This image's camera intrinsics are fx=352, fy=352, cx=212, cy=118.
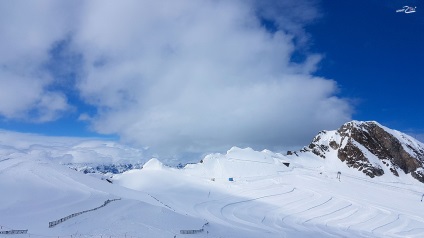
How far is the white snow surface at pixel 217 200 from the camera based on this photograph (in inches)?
1964

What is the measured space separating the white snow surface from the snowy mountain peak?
5263 millimetres

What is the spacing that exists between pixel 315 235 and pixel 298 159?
92758mm

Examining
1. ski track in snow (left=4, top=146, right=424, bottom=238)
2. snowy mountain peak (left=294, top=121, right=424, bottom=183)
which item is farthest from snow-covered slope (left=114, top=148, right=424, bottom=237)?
snowy mountain peak (left=294, top=121, right=424, bottom=183)

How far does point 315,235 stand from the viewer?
62.2 m

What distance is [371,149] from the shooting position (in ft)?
516

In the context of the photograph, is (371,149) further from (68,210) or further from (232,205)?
(68,210)

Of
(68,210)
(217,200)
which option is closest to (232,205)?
(217,200)

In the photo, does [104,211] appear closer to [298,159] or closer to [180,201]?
[180,201]

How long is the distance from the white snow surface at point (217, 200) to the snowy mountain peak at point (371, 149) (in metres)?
5.26

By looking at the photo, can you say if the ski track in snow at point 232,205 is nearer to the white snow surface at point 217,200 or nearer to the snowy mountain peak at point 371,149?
the white snow surface at point 217,200

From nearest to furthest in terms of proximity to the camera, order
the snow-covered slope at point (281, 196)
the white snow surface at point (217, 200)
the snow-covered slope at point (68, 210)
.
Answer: the snow-covered slope at point (68, 210), the white snow surface at point (217, 200), the snow-covered slope at point (281, 196)

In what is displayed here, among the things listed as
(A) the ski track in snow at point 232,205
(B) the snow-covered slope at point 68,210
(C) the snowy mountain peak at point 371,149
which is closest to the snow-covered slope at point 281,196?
(A) the ski track in snow at point 232,205

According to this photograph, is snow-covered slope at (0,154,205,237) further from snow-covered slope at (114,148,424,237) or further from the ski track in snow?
snow-covered slope at (114,148,424,237)

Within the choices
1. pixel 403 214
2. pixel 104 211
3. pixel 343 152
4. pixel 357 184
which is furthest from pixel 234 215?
pixel 343 152
